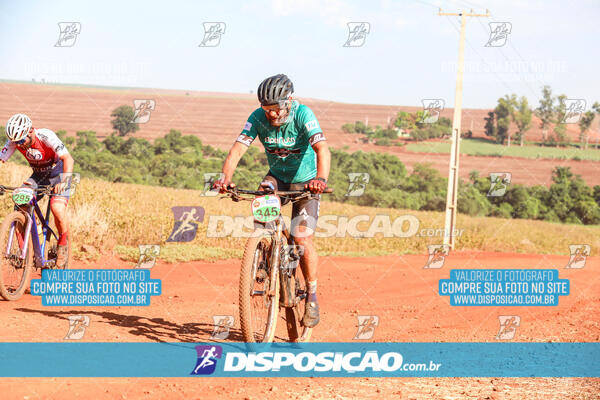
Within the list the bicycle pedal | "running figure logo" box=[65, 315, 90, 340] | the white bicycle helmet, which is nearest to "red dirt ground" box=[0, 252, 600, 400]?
"running figure logo" box=[65, 315, 90, 340]

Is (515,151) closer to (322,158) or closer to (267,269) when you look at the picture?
(322,158)

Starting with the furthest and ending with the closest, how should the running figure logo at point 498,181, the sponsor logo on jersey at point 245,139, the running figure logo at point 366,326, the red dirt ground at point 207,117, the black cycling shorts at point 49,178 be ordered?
1. the red dirt ground at point 207,117
2. the running figure logo at point 498,181
3. the black cycling shorts at point 49,178
4. the running figure logo at point 366,326
5. the sponsor logo on jersey at point 245,139

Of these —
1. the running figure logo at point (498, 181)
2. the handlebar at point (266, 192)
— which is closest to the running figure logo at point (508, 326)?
the handlebar at point (266, 192)

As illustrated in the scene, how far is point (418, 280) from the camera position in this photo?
1110cm

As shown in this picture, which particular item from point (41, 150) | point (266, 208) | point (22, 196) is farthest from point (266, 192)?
point (41, 150)

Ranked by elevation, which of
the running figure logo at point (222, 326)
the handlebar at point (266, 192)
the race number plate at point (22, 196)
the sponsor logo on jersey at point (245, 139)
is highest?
the sponsor logo on jersey at point (245, 139)

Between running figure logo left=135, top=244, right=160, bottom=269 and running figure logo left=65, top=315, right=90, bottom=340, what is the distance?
4178mm

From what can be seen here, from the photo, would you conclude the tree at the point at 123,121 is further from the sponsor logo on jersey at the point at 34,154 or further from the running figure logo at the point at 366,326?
the running figure logo at the point at 366,326

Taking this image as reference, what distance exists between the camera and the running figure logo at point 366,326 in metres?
7.14

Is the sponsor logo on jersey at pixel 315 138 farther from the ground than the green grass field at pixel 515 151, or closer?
closer

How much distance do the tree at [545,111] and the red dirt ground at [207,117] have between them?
1.05 metres

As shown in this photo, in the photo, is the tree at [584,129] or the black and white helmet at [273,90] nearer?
the black and white helmet at [273,90]

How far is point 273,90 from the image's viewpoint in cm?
579

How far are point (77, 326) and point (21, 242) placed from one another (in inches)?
78.8
